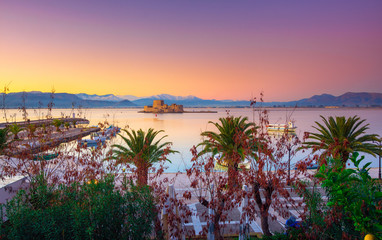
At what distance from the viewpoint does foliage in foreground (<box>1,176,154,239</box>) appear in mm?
4242

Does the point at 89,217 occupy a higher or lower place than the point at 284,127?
lower

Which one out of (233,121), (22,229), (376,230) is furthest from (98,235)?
(233,121)

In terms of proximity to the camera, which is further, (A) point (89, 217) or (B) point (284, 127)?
(B) point (284, 127)

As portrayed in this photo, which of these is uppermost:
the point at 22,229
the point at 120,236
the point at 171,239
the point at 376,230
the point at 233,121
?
the point at 233,121

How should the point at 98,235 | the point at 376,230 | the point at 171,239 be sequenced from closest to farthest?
the point at 376,230 < the point at 98,235 < the point at 171,239

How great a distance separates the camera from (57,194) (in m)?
5.36

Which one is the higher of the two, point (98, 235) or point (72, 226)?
point (72, 226)

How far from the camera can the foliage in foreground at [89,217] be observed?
4242mm

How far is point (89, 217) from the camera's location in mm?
4480

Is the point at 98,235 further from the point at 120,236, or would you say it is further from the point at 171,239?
the point at 171,239

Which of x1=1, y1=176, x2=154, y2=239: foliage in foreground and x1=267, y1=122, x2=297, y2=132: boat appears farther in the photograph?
x1=267, y1=122, x2=297, y2=132: boat

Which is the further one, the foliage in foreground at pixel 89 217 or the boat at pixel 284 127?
the boat at pixel 284 127

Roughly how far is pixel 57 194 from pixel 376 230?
584 cm

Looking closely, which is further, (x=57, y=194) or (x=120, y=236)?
(x=57, y=194)
